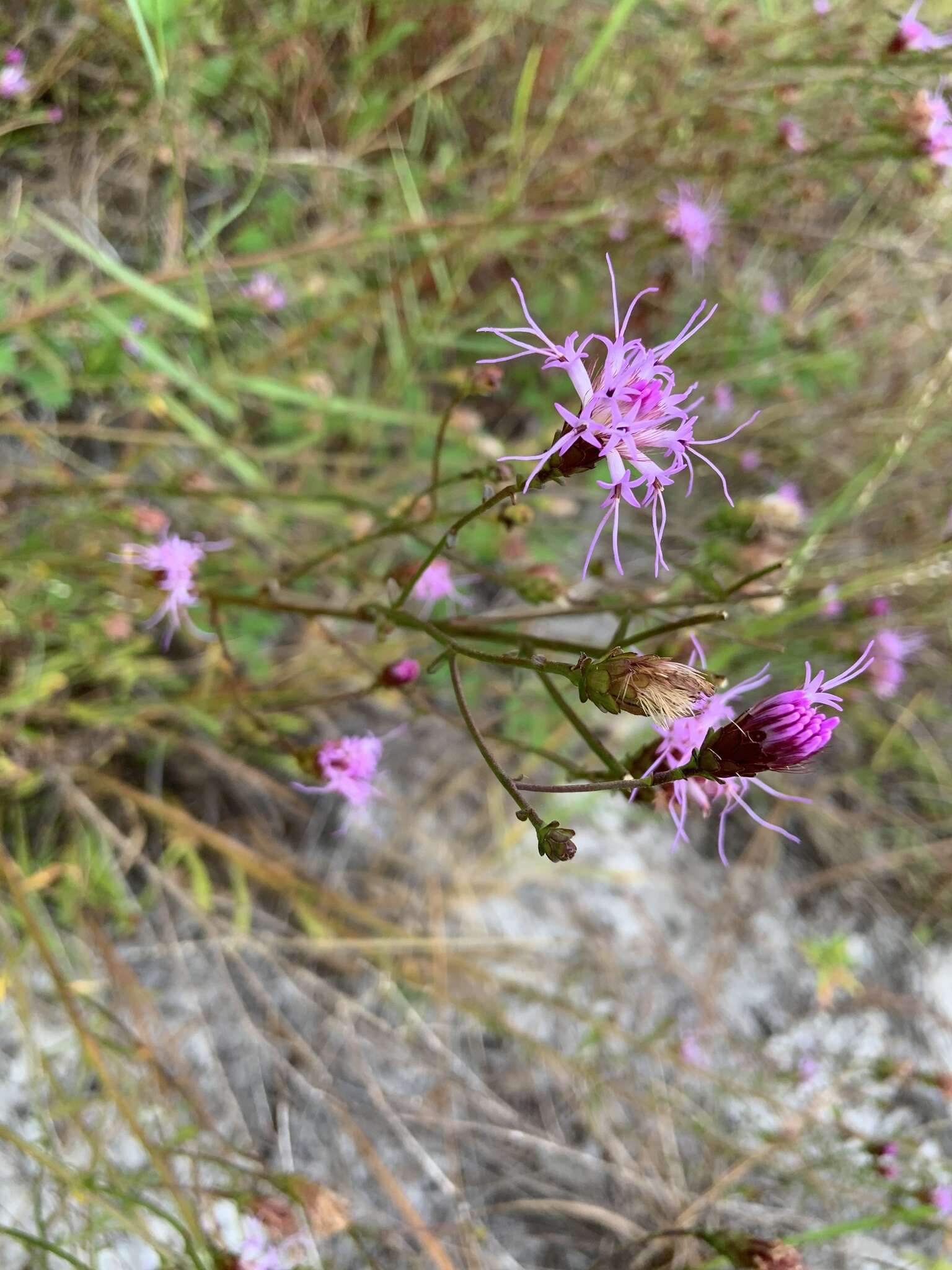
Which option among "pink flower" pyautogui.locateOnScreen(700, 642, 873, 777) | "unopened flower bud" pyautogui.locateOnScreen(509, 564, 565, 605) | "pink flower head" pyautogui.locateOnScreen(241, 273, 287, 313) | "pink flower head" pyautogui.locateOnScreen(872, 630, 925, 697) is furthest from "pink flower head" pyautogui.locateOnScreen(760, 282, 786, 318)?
"pink flower" pyautogui.locateOnScreen(700, 642, 873, 777)

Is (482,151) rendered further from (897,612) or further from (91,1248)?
(91,1248)

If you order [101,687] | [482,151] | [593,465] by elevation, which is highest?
[482,151]

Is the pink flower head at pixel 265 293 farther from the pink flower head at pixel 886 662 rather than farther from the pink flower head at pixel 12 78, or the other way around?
the pink flower head at pixel 886 662

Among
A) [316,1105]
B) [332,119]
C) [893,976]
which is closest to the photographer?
[316,1105]

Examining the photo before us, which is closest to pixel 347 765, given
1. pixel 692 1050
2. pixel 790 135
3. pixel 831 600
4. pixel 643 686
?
pixel 643 686

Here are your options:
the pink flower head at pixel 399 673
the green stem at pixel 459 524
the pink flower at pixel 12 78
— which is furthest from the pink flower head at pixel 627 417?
the pink flower at pixel 12 78

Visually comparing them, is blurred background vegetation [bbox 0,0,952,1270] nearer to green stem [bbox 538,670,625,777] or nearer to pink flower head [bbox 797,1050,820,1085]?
pink flower head [bbox 797,1050,820,1085]

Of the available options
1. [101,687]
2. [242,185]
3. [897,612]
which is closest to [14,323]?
[101,687]
